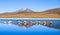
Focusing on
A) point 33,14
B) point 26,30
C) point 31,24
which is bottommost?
point 26,30

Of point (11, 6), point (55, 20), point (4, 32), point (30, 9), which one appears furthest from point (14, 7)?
point (55, 20)

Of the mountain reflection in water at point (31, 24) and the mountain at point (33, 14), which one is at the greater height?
the mountain at point (33, 14)

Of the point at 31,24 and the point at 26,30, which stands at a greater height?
the point at 31,24

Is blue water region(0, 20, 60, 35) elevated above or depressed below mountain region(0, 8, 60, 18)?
below

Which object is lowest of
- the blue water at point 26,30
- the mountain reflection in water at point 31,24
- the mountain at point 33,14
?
the blue water at point 26,30

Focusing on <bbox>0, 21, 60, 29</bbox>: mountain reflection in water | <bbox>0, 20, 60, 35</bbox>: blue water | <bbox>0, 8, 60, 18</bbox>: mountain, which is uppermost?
<bbox>0, 8, 60, 18</bbox>: mountain

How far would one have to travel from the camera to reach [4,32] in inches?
126

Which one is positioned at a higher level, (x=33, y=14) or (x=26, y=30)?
(x=33, y=14)

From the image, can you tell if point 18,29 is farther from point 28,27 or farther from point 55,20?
point 55,20

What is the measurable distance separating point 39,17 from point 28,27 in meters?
0.34

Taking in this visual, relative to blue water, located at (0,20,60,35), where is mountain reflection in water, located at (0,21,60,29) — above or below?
above

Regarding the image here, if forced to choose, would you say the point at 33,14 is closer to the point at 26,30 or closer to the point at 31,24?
the point at 31,24

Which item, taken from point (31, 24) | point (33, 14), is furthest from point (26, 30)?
point (33, 14)

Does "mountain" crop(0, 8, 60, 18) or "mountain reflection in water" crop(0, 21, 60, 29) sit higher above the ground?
"mountain" crop(0, 8, 60, 18)
